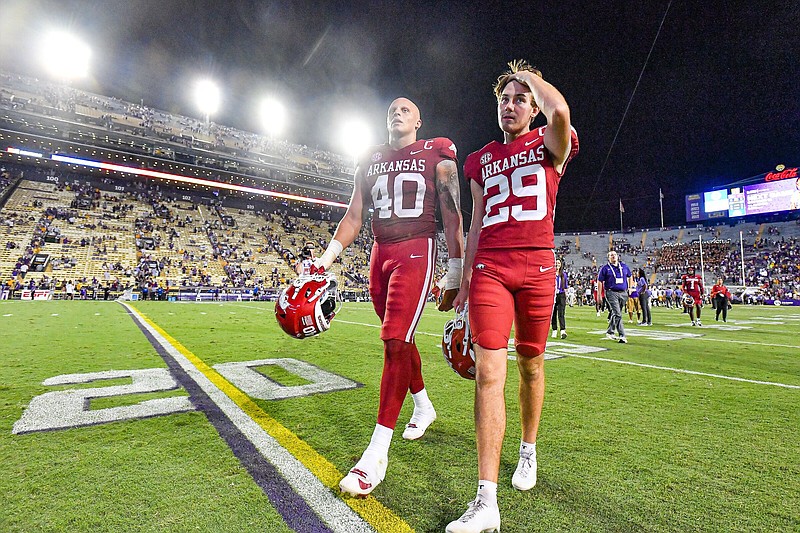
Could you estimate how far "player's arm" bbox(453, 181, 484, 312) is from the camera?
2490mm

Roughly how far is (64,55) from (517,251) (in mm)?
50103

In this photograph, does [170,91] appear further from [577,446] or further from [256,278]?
[577,446]

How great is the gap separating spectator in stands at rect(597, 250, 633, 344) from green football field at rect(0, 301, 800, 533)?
140 inches

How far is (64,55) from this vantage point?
37188mm

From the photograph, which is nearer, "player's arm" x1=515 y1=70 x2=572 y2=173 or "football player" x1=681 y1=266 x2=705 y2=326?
"player's arm" x1=515 y1=70 x2=572 y2=173

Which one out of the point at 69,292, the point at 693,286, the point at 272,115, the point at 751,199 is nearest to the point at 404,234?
the point at 693,286

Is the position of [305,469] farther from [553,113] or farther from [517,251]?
[553,113]

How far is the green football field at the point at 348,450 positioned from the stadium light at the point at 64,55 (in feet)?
145

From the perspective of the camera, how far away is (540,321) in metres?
2.29

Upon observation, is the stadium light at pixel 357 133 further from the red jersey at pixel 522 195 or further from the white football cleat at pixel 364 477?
the white football cleat at pixel 364 477

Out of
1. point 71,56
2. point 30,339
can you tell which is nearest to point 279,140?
point 71,56

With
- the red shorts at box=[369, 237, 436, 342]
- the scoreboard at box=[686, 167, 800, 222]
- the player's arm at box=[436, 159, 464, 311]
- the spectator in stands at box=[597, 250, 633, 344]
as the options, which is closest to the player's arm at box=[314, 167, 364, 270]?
the red shorts at box=[369, 237, 436, 342]

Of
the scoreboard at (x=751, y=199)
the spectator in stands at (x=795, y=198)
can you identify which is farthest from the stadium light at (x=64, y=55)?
the spectator in stands at (x=795, y=198)

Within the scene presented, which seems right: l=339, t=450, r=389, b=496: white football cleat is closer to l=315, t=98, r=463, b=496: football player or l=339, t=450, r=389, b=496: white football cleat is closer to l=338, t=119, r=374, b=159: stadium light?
l=315, t=98, r=463, b=496: football player
